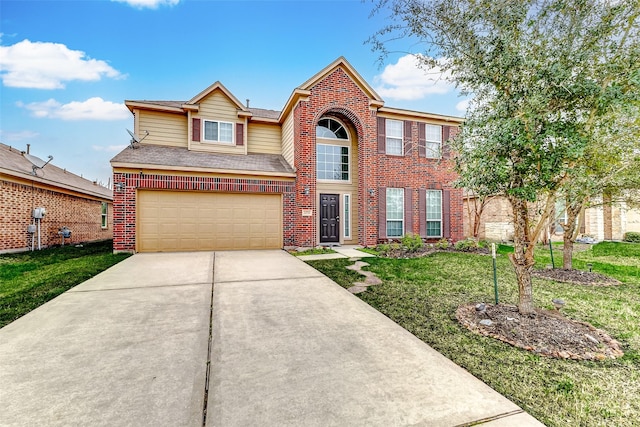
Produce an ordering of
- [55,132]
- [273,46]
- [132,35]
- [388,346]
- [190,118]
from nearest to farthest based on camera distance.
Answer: [388,346]
[190,118]
[132,35]
[273,46]
[55,132]

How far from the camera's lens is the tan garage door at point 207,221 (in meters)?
9.23

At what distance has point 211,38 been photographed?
1391cm

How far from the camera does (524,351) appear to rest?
2760 mm

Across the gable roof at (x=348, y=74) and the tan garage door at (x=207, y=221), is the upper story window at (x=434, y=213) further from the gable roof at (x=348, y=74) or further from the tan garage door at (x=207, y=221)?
the tan garage door at (x=207, y=221)

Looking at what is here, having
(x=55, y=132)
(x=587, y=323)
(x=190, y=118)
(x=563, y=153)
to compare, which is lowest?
(x=587, y=323)

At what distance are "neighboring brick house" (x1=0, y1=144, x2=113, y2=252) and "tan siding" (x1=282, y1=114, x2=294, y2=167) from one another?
9.39 m

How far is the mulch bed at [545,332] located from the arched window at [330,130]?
9.07 meters

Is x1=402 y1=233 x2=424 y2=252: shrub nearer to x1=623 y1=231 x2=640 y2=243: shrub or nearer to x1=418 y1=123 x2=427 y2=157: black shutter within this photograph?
x1=418 y1=123 x2=427 y2=157: black shutter

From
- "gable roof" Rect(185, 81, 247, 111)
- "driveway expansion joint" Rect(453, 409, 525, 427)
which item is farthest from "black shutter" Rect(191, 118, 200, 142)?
"driveway expansion joint" Rect(453, 409, 525, 427)

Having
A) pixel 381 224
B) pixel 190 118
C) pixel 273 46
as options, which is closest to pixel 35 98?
pixel 190 118

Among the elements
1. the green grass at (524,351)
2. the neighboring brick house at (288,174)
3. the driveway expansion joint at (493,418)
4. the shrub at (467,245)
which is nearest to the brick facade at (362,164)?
the neighboring brick house at (288,174)

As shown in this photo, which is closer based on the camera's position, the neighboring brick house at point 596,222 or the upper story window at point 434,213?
the upper story window at point 434,213

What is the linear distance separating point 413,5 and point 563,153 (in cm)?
263

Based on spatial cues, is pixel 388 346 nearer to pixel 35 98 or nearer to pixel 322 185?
pixel 322 185
